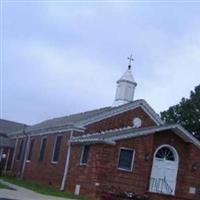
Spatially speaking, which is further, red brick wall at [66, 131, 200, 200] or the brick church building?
the brick church building

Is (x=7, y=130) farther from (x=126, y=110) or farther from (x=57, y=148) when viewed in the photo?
(x=126, y=110)

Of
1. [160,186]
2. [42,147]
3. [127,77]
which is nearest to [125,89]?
[127,77]

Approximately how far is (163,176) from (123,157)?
3.26m

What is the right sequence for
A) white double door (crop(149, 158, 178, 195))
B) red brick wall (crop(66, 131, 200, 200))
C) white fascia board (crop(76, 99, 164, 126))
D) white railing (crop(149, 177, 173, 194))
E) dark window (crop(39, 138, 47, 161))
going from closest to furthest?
red brick wall (crop(66, 131, 200, 200)) → white railing (crop(149, 177, 173, 194)) → white double door (crop(149, 158, 178, 195)) → white fascia board (crop(76, 99, 164, 126)) → dark window (crop(39, 138, 47, 161))

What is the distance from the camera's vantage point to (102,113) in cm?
3391

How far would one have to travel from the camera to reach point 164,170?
103 feet

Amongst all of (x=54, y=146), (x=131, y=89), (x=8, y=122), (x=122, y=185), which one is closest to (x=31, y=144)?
(x=54, y=146)

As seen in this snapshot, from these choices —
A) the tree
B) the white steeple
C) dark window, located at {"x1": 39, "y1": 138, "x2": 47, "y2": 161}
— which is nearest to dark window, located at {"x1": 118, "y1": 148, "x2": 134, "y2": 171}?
the white steeple

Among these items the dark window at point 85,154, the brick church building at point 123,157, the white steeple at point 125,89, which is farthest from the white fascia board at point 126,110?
the white steeple at point 125,89

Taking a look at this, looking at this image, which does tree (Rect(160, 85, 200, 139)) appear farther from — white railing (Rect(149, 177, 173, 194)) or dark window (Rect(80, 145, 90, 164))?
dark window (Rect(80, 145, 90, 164))

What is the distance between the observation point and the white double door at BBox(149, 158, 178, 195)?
31.1 m

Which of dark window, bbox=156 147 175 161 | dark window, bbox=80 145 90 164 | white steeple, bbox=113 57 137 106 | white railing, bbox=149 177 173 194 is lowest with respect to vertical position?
white railing, bbox=149 177 173 194

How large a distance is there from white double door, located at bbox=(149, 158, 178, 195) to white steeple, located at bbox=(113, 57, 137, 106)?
26.1 feet

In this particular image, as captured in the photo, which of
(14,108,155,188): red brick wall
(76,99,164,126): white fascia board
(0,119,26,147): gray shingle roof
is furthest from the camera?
(0,119,26,147): gray shingle roof
